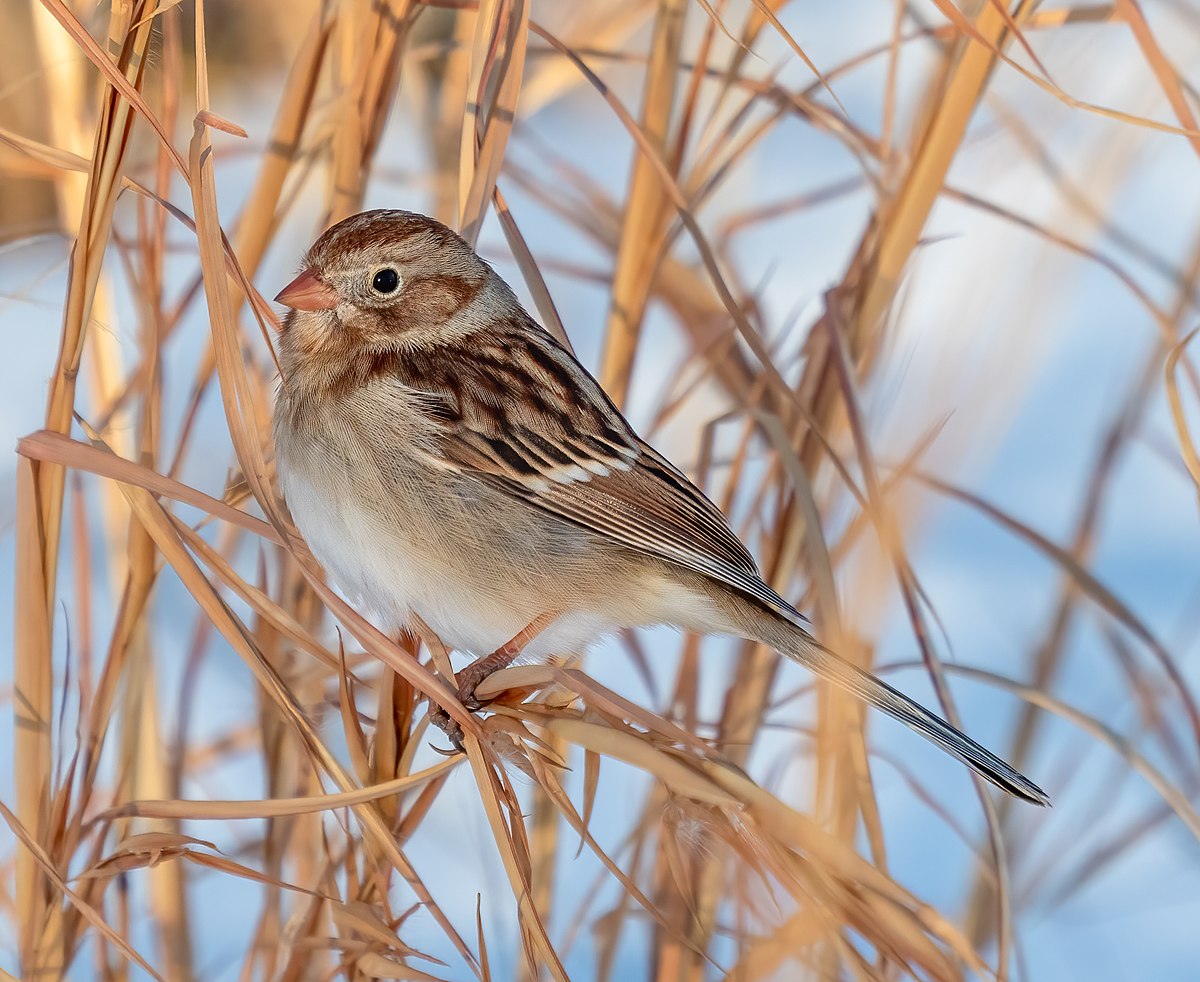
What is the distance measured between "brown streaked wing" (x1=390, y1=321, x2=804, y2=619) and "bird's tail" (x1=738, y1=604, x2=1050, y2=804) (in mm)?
87

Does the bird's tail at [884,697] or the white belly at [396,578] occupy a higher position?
the white belly at [396,578]

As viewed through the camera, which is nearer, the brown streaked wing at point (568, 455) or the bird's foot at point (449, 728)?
the bird's foot at point (449, 728)

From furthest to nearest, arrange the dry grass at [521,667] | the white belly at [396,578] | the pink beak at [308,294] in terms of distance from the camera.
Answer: the pink beak at [308,294] → the white belly at [396,578] → the dry grass at [521,667]

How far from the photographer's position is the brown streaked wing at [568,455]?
204 centimetres

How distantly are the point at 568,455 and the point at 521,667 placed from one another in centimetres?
62

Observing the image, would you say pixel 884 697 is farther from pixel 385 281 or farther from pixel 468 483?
pixel 385 281

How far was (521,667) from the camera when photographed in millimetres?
1511

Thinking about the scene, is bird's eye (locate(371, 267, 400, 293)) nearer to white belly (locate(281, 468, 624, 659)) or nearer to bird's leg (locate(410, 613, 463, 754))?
white belly (locate(281, 468, 624, 659))

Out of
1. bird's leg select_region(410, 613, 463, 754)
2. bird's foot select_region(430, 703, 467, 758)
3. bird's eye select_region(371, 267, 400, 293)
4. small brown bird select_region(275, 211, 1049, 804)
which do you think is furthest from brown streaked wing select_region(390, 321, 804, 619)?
bird's foot select_region(430, 703, 467, 758)

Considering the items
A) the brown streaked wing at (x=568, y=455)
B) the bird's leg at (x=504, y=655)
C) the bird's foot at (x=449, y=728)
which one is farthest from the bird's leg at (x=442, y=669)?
the brown streaked wing at (x=568, y=455)

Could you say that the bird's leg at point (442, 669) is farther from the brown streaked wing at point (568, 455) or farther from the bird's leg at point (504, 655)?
the brown streaked wing at point (568, 455)

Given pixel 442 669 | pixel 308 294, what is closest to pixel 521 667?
pixel 442 669

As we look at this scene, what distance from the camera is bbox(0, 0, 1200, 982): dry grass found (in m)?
1.33

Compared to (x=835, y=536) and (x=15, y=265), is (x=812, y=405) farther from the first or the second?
(x=15, y=265)
